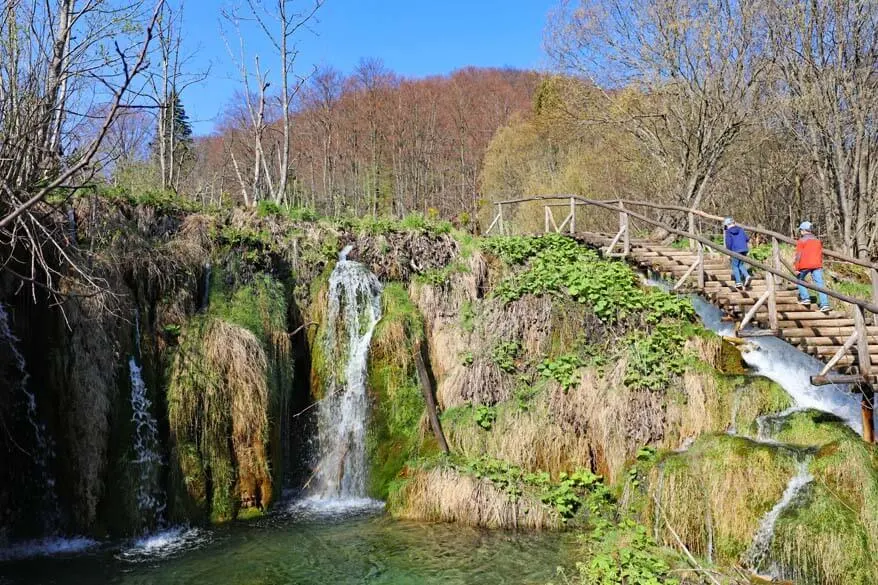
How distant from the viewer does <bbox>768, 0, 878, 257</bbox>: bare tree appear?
14352 mm

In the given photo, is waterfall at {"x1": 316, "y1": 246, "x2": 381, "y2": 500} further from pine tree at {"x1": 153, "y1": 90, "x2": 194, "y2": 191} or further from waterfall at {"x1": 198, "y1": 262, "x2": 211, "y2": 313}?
pine tree at {"x1": 153, "y1": 90, "x2": 194, "y2": 191}

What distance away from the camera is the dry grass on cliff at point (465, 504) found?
8.70 meters

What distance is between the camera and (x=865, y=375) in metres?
7.62

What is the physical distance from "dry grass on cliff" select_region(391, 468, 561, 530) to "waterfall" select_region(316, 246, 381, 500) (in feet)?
4.30

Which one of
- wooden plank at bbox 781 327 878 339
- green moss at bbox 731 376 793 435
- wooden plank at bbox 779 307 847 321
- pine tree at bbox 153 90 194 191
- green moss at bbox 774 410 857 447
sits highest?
pine tree at bbox 153 90 194 191

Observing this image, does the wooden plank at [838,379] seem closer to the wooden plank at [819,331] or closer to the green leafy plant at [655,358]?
the wooden plank at [819,331]

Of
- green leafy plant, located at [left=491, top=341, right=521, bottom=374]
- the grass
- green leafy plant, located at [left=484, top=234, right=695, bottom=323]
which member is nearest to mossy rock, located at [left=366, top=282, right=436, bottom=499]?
green leafy plant, located at [left=491, top=341, right=521, bottom=374]

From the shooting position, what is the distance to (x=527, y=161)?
26.6 meters

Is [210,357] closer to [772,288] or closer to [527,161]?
[772,288]

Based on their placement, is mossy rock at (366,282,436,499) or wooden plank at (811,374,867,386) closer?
wooden plank at (811,374,867,386)

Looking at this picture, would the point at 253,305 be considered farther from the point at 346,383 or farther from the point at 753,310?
the point at 753,310

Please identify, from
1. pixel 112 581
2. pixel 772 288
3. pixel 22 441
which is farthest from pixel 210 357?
pixel 772 288

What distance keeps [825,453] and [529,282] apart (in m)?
5.49

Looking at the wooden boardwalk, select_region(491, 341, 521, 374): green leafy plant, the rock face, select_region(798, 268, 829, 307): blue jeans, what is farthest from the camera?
select_region(491, 341, 521, 374): green leafy plant
